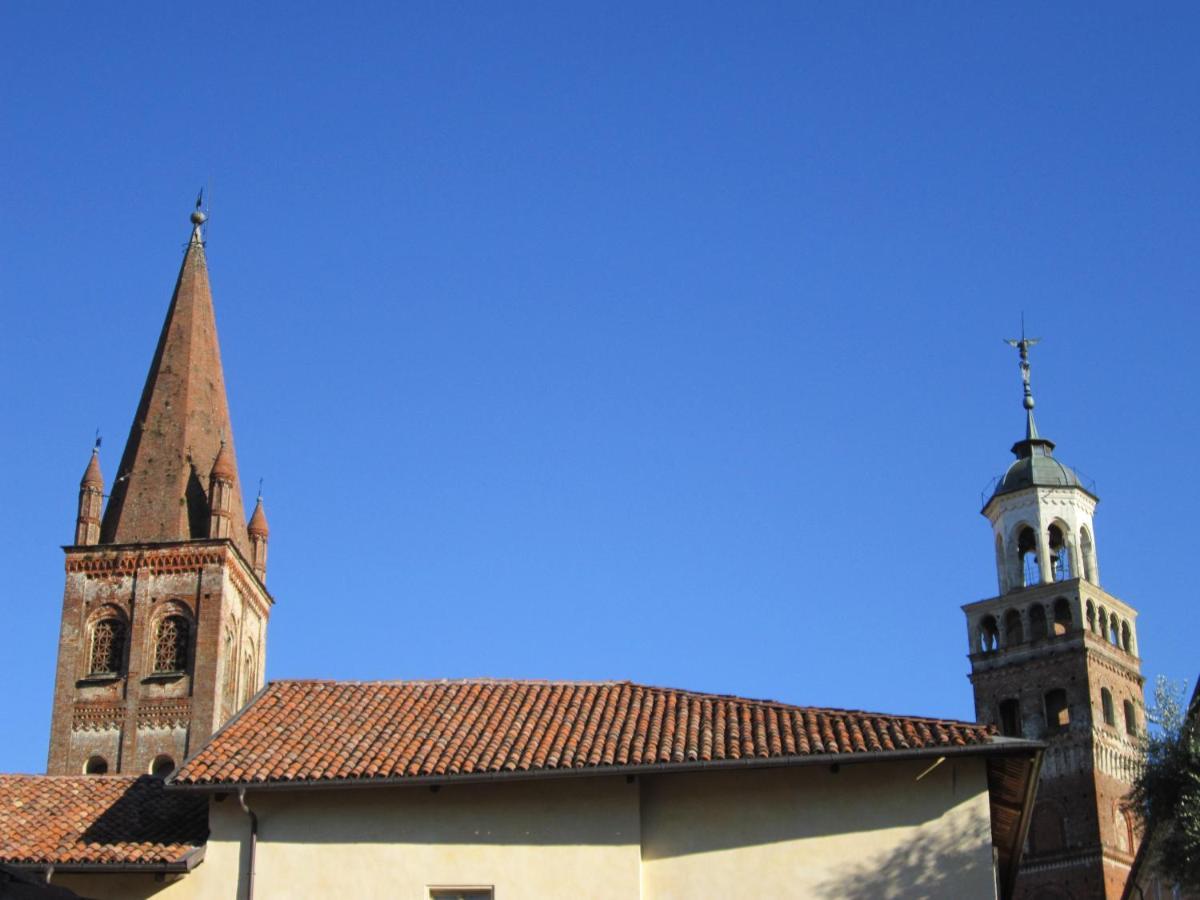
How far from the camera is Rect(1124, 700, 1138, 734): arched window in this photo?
58.9m

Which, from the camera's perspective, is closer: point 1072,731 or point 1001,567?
point 1072,731

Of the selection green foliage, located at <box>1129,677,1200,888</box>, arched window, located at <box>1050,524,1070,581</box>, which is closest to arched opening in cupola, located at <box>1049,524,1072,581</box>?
arched window, located at <box>1050,524,1070,581</box>

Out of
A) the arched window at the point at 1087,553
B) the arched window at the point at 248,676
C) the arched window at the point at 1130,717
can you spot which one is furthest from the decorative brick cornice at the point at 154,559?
the arched window at the point at 1130,717

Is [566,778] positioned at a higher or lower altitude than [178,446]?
lower

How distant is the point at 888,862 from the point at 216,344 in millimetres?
37697

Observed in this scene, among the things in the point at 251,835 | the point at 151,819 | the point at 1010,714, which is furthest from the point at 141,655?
the point at 251,835

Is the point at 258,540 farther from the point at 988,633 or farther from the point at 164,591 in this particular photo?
the point at 988,633

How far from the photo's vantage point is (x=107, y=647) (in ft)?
161

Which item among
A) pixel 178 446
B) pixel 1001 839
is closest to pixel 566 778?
pixel 1001 839

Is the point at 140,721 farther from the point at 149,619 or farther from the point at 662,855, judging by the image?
the point at 662,855

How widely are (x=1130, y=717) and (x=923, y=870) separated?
4133 cm

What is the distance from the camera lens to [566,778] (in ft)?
68.8

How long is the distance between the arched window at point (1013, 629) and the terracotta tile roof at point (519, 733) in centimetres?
3874

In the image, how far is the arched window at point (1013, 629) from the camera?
60.4 m
